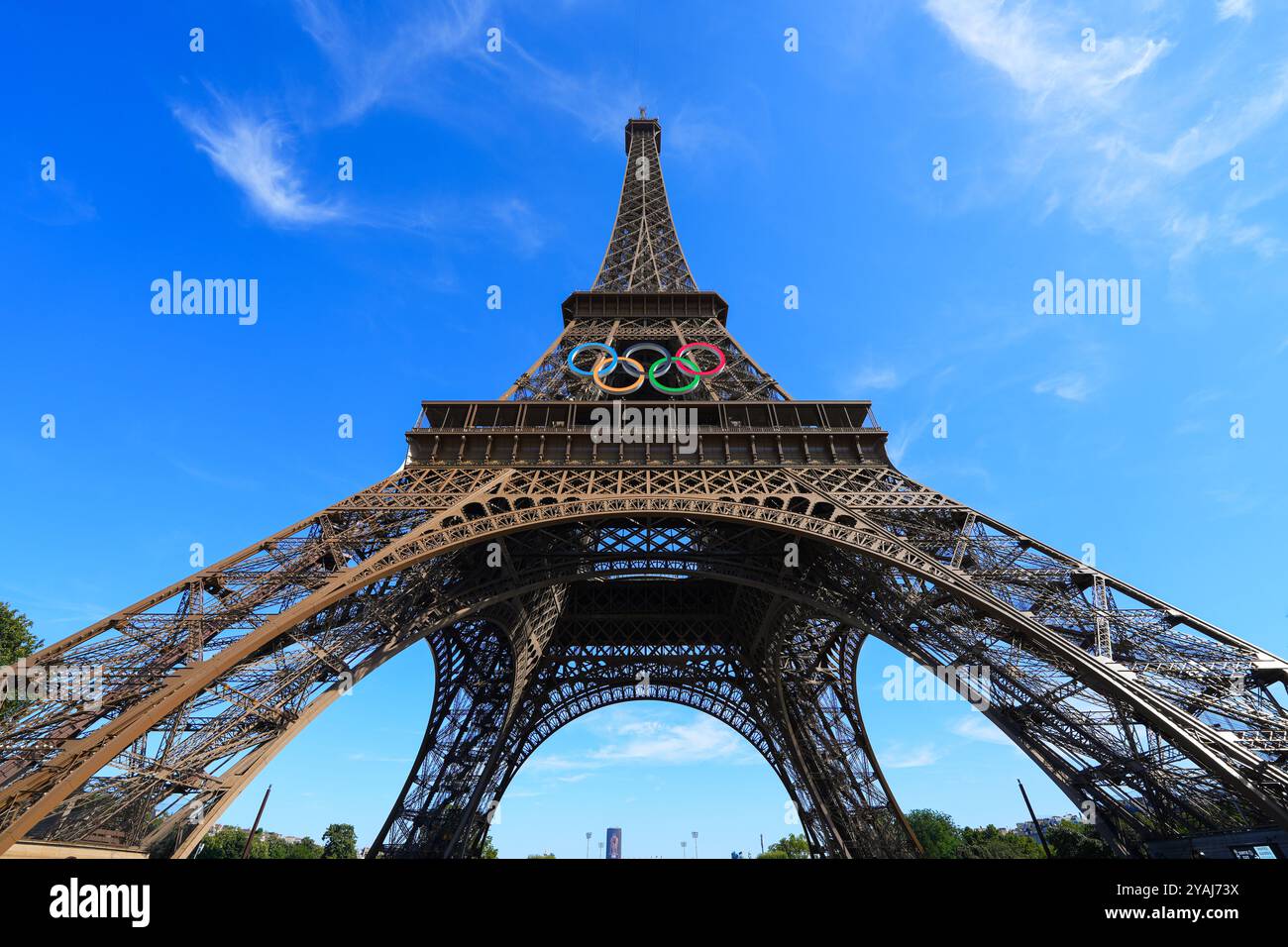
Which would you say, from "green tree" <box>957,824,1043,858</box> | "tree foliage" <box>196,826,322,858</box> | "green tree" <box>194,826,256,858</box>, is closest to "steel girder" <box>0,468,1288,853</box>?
"green tree" <box>957,824,1043,858</box>

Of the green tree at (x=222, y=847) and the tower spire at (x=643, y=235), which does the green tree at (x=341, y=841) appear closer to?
the green tree at (x=222, y=847)

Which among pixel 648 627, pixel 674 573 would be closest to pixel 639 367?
pixel 674 573

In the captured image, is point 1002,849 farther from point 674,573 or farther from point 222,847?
point 222,847
